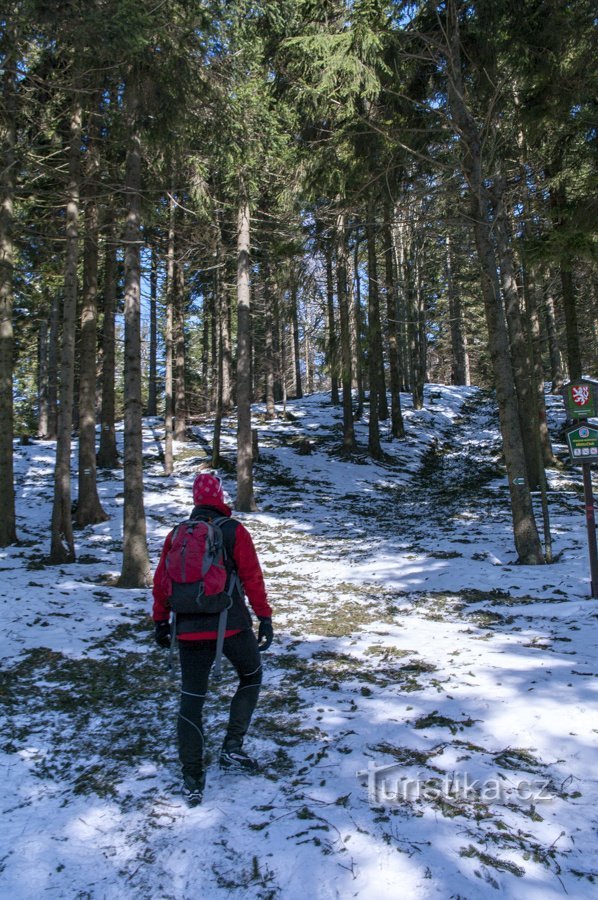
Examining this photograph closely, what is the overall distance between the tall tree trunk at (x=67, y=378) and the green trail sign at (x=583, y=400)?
826 centimetres

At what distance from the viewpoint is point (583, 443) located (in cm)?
692

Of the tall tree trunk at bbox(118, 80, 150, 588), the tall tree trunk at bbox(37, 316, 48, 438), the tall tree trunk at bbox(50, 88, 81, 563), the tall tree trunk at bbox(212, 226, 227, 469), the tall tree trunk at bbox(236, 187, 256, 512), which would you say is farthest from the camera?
the tall tree trunk at bbox(37, 316, 48, 438)

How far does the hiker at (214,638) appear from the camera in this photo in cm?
335

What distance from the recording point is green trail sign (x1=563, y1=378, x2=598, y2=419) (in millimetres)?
6918

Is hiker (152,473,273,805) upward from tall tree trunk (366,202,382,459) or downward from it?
downward

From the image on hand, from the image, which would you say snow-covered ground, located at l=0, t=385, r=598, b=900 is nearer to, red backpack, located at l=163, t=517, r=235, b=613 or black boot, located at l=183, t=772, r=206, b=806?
black boot, located at l=183, t=772, r=206, b=806

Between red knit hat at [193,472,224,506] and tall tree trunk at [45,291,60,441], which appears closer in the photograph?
red knit hat at [193,472,224,506]

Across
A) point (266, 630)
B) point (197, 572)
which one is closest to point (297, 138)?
point (197, 572)

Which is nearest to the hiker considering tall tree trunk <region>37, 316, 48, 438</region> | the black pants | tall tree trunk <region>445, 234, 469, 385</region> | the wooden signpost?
the black pants

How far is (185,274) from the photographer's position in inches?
853

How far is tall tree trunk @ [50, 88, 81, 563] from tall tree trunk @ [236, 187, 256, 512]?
17.0ft

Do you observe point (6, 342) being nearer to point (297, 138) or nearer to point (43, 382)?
point (297, 138)

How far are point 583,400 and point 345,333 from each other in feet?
28.3

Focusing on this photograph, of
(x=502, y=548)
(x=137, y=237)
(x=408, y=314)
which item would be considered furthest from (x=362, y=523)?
(x=408, y=314)
